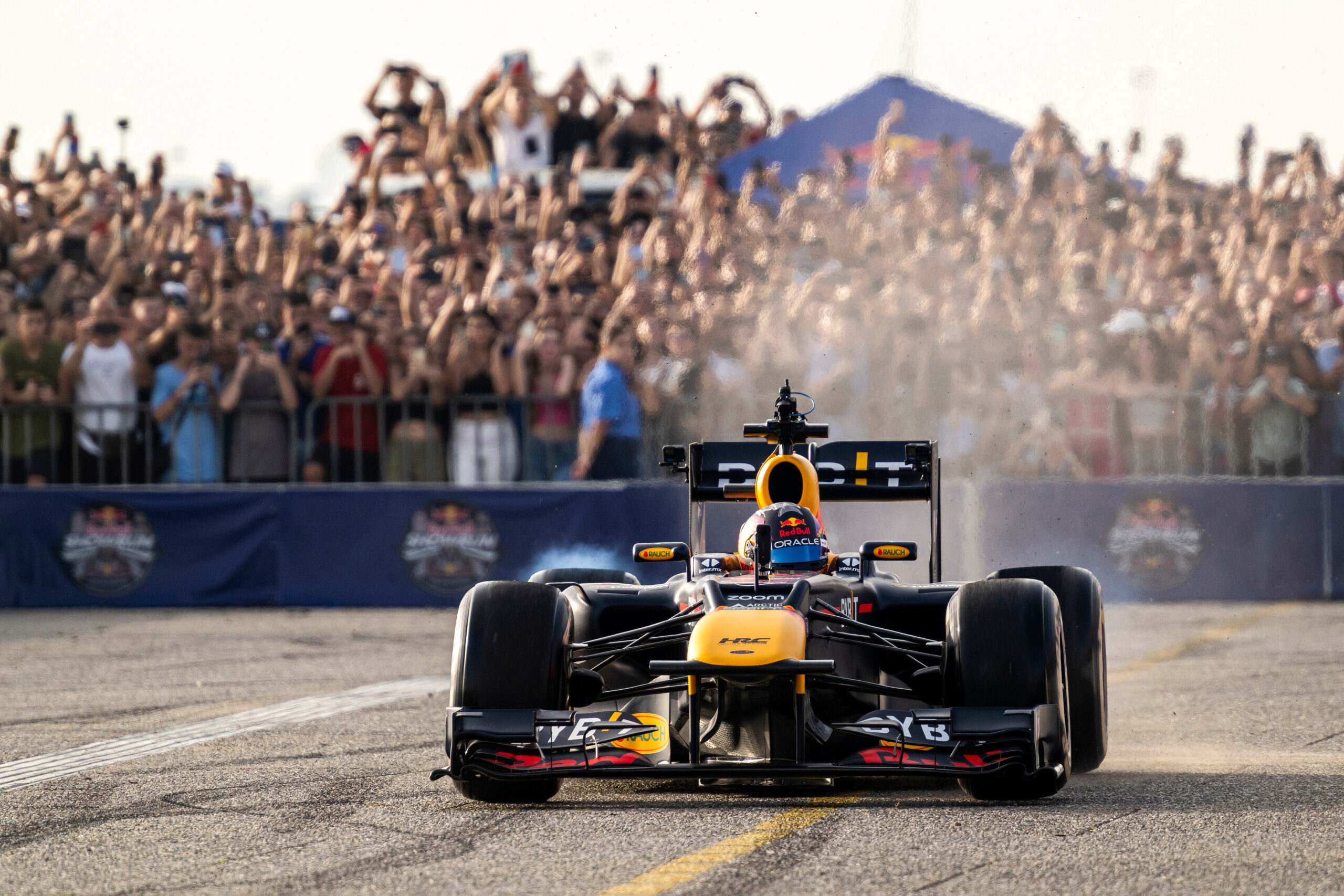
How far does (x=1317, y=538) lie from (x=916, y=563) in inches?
148

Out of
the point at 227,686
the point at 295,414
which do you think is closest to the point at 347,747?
the point at 227,686

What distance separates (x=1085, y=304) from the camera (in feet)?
47.1

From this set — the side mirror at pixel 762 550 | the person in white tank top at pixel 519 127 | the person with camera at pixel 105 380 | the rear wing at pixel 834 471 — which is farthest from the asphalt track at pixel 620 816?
the person in white tank top at pixel 519 127

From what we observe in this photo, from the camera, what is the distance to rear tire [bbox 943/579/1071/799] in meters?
5.96

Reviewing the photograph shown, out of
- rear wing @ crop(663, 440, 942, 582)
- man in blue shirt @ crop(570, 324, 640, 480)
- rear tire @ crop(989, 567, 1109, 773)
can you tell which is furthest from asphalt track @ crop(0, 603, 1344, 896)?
man in blue shirt @ crop(570, 324, 640, 480)

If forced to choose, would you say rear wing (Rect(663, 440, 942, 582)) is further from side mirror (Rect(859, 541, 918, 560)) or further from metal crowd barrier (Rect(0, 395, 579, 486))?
metal crowd barrier (Rect(0, 395, 579, 486))

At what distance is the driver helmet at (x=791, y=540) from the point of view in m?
6.92

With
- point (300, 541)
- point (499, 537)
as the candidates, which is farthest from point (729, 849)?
point (300, 541)

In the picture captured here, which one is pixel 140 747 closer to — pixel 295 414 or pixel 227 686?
pixel 227 686

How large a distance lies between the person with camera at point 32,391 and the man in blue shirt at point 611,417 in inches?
178

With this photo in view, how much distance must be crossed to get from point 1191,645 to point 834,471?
4891 millimetres

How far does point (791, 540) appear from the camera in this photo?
6.93 metres

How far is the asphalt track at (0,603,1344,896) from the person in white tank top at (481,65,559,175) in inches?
335

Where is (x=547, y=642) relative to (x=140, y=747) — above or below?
above
